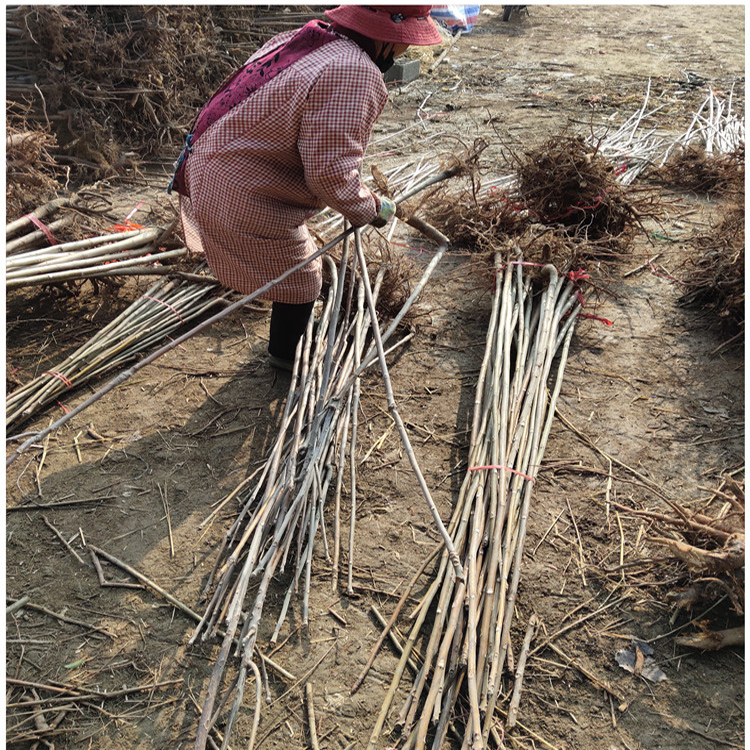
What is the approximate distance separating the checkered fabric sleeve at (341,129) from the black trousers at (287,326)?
0.73m

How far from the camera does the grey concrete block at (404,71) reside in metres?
7.32

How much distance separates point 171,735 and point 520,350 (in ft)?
6.25

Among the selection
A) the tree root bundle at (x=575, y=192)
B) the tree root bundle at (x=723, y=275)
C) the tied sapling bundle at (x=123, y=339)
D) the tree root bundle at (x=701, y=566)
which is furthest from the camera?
the tree root bundle at (x=575, y=192)

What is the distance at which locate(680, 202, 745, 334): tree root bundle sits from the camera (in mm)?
3254

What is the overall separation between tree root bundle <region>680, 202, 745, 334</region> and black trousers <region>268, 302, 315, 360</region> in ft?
6.54

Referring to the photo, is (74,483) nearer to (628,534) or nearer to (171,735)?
(171,735)

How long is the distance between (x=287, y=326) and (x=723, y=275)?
2.17 meters

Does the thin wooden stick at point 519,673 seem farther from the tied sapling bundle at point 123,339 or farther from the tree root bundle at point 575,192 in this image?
the tree root bundle at point 575,192

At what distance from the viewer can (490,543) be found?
6.93ft

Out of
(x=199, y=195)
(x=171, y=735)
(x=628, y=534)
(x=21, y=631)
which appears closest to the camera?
(x=171, y=735)

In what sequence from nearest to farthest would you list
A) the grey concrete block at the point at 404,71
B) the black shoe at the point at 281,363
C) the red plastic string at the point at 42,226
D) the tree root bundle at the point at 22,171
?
the black shoe at the point at 281,363, the red plastic string at the point at 42,226, the tree root bundle at the point at 22,171, the grey concrete block at the point at 404,71

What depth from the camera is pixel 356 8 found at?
2.16m

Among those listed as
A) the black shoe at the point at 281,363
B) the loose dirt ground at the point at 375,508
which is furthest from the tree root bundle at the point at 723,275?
the black shoe at the point at 281,363

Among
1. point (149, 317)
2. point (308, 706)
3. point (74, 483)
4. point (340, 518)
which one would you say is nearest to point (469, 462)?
point (340, 518)
